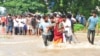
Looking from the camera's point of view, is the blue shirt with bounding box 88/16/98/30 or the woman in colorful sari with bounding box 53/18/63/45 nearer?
the woman in colorful sari with bounding box 53/18/63/45

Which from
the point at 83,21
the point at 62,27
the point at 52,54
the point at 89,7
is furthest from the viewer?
the point at 83,21

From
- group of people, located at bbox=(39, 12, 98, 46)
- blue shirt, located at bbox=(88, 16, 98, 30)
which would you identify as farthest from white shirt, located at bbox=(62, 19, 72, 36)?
blue shirt, located at bbox=(88, 16, 98, 30)

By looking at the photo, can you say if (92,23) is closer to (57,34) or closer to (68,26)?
(68,26)

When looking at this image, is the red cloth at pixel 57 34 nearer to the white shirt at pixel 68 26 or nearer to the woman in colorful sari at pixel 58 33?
the woman in colorful sari at pixel 58 33

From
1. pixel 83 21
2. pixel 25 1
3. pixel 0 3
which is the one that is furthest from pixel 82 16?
pixel 0 3

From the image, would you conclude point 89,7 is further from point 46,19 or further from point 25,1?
point 46,19

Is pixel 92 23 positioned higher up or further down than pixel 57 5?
higher up

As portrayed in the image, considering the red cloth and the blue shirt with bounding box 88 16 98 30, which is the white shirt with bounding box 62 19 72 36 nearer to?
the red cloth

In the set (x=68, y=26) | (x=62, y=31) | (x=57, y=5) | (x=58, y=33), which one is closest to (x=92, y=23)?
(x=68, y=26)

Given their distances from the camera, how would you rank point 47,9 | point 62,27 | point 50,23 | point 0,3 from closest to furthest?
point 62,27, point 50,23, point 47,9, point 0,3

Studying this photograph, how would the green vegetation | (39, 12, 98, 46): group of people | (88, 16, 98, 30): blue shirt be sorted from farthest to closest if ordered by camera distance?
the green vegetation < (88, 16, 98, 30): blue shirt < (39, 12, 98, 46): group of people

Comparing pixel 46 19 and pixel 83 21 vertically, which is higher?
pixel 46 19

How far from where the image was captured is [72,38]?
20.9 meters

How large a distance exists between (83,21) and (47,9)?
224 inches
